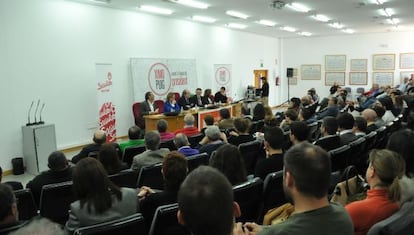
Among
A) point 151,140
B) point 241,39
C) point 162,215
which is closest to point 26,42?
point 151,140

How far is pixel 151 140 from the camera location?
12.7 feet

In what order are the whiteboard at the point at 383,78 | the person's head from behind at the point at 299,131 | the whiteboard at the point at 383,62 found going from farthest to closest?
the whiteboard at the point at 383,78 → the whiteboard at the point at 383,62 → the person's head from behind at the point at 299,131

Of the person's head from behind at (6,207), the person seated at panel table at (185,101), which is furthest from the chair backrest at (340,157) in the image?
the person seated at panel table at (185,101)

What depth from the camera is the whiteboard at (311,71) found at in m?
17.2

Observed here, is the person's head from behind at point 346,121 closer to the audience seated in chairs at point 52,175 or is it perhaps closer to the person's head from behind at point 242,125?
the person's head from behind at point 242,125

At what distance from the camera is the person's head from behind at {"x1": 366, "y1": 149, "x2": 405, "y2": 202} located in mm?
2039

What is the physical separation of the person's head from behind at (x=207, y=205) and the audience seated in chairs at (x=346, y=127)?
11.9 feet

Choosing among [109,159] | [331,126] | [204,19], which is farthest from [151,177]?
[204,19]

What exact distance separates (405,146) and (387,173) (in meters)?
0.77

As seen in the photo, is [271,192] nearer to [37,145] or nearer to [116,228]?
[116,228]

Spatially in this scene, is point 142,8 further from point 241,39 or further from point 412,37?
point 412,37

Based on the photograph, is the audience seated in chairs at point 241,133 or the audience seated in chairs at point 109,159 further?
the audience seated in chairs at point 241,133

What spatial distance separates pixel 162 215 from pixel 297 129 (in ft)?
8.24

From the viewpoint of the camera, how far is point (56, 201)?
2.85 m
